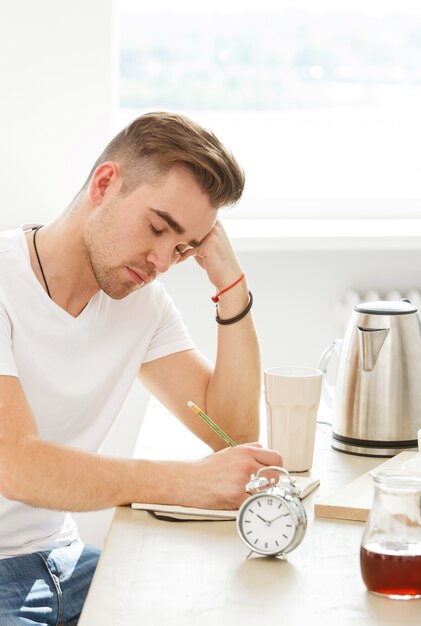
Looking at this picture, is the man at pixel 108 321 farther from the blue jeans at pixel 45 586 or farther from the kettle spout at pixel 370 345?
the kettle spout at pixel 370 345

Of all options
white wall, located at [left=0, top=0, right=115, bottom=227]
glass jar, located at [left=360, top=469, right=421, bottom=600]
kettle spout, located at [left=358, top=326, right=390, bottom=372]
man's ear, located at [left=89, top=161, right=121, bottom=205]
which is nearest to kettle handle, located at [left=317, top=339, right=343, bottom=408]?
kettle spout, located at [left=358, top=326, right=390, bottom=372]

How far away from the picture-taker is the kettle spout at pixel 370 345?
157cm

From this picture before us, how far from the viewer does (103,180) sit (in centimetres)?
164

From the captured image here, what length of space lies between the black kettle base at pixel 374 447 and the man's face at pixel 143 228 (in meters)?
0.41

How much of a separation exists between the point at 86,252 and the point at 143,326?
0.18 meters

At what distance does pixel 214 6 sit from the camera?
3.09 meters

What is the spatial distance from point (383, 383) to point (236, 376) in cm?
29

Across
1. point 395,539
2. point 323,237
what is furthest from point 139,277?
point 323,237

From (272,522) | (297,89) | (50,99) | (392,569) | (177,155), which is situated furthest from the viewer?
(297,89)

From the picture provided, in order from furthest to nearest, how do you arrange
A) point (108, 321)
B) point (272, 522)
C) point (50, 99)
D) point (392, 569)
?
point (50, 99) < point (108, 321) < point (272, 522) < point (392, 569)

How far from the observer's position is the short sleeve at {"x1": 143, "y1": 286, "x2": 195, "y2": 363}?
1.81m

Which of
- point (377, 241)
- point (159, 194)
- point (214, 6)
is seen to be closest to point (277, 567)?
point (159, 194)

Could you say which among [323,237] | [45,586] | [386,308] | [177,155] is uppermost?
[177,155]

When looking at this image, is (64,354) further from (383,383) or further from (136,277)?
(383,383)
